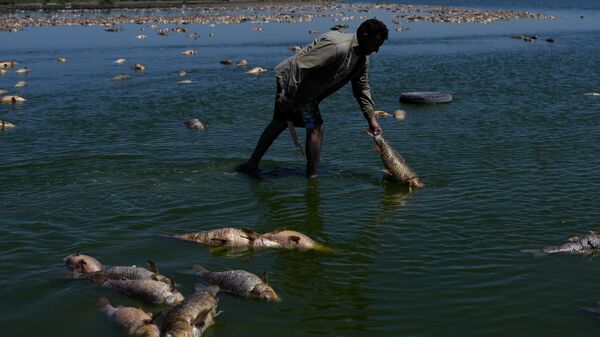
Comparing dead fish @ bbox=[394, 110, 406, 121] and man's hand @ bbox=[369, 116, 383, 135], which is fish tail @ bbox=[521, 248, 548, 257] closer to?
man's hand @ bbox=[369, 116, 383, 135]

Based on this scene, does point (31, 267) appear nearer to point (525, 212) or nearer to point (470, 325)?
point (470, 325)

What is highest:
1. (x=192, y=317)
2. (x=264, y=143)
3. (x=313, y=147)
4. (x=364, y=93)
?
(x=364, y=93)

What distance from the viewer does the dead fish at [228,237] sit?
305 inches

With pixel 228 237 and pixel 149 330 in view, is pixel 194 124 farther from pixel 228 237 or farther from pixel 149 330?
pixel 149 330

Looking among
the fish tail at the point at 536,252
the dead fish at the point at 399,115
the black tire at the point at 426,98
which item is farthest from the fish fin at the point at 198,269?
the black tire at the point at 426,98

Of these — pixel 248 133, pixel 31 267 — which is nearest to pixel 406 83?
pixel 248 133

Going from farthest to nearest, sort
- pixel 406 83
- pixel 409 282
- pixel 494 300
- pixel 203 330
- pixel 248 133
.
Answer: pixel 406 83 < pixel 248 133 < pixel 409 282 < pixel 494 300 < pixel 203 330

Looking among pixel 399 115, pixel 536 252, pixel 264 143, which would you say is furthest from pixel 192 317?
pixel 399 115

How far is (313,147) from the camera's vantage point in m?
10.2

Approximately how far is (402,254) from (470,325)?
5.53 feet

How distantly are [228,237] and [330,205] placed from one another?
6.76 feet

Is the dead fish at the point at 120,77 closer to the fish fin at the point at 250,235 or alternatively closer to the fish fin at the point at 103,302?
the fish fin at the point at 250,235

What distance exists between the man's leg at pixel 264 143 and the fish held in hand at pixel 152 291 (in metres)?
4.56

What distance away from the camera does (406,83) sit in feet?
69.5
